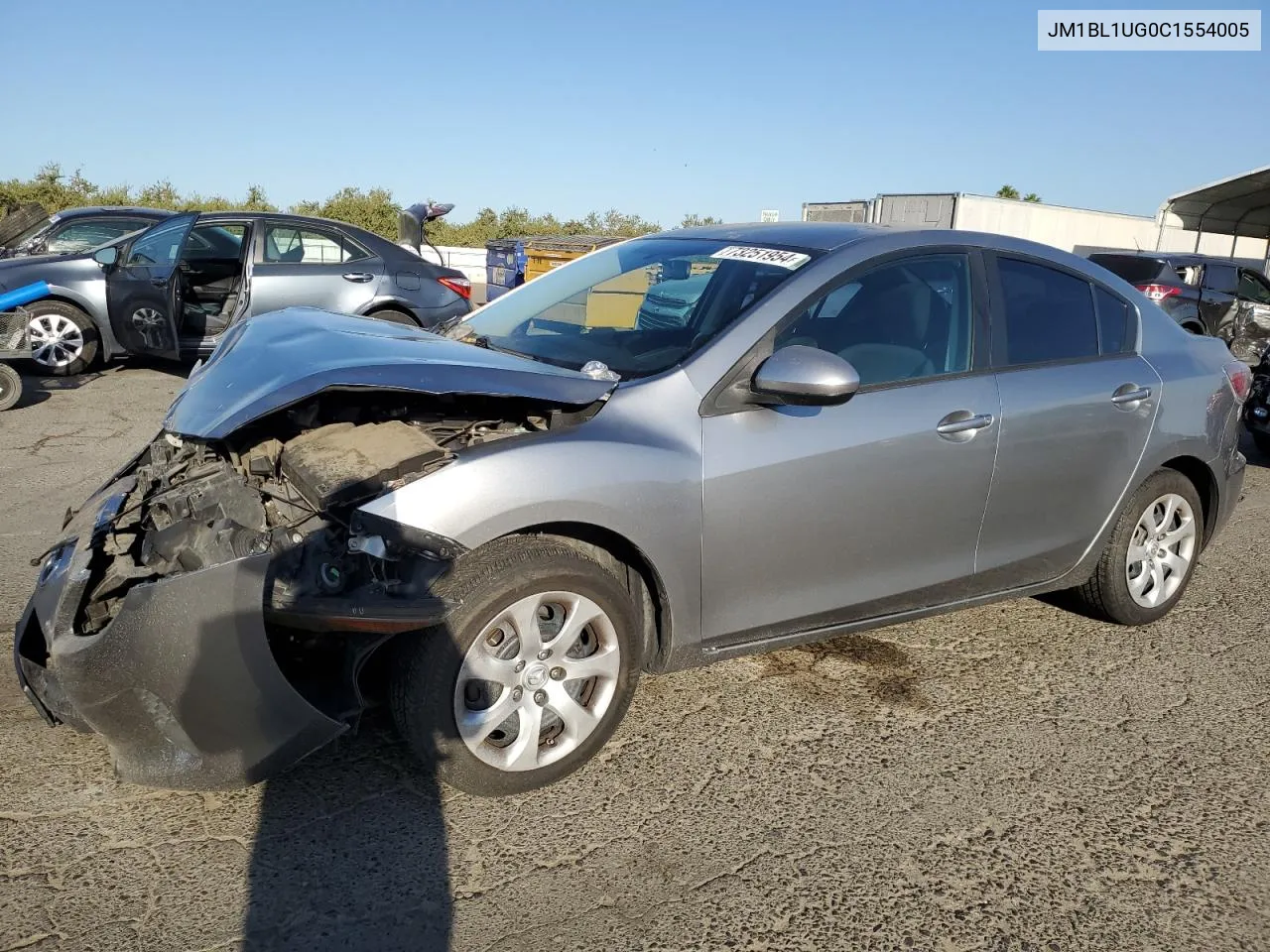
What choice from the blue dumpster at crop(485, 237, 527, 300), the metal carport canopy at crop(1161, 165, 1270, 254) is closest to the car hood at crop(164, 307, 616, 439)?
the blue dumpster at crop(485, 237, 527, 300)

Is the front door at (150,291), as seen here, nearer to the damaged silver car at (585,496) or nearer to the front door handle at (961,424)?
the damaged silver car at (585,496)

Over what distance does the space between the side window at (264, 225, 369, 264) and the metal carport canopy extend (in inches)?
744

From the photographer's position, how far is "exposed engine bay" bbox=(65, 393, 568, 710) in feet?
8.79

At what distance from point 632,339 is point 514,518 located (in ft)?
3.45

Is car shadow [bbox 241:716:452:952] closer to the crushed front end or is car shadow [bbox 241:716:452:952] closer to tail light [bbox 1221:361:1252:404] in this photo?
the crushed front end

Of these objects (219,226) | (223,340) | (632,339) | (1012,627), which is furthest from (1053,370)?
(219,226)

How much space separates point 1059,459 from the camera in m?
3.85

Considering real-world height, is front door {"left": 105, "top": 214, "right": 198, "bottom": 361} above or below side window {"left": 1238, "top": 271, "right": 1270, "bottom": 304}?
above

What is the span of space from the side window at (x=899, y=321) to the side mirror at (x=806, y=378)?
0.25 meters

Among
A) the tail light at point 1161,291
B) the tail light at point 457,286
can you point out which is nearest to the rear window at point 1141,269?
the tail light at point 1161,291

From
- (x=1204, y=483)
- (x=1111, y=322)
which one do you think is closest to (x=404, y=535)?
(x=1111, y=322)

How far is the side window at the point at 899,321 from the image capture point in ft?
11.4

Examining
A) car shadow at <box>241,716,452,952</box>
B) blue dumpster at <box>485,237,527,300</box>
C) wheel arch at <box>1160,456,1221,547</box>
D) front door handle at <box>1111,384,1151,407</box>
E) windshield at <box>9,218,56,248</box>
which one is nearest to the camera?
car shadow at <box>241,716,452,952</box>

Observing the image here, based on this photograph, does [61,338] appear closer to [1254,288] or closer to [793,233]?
[793,233]
